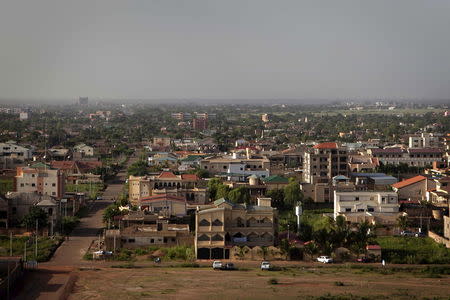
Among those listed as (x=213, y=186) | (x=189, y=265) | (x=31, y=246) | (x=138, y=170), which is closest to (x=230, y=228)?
(x=189, y=265)

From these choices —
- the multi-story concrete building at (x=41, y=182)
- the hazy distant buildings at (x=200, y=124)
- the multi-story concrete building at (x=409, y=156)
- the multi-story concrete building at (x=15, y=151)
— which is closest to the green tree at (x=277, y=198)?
the multi-story concrete building at (x=41, y=182)

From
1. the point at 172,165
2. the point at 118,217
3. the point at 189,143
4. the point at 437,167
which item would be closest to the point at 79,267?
the point at 118,217

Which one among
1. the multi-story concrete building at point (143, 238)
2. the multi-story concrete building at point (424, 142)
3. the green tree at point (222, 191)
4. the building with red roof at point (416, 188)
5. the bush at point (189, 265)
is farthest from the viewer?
the multi-story concrete building at point (424, 142)

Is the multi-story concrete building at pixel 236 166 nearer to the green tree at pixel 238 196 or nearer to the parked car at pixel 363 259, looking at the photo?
the green tree at pixel 238 196

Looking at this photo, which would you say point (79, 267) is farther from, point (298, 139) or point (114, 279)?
point (298, 139)

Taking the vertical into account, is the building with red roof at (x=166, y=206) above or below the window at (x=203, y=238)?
above

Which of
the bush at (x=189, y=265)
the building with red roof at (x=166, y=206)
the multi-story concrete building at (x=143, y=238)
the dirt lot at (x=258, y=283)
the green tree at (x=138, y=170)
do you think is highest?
the green tree at (x=138, y=170)

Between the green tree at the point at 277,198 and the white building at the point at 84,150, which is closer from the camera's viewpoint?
the green tree at the point at 277,198
